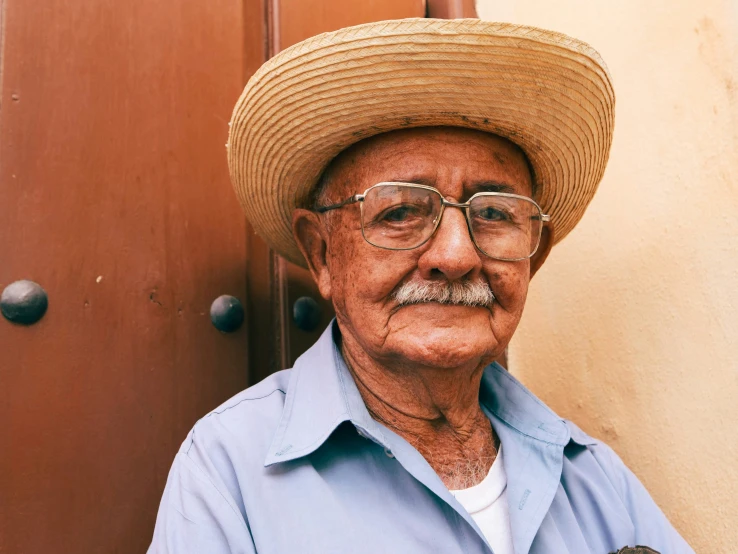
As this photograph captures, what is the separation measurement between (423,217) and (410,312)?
8.3 inches

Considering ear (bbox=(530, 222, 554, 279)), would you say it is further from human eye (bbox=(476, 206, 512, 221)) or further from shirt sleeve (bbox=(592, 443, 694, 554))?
shirt sleeve (bbox=(592, 443, 694, 554))

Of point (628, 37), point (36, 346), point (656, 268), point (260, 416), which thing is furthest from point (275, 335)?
point (628, 37)

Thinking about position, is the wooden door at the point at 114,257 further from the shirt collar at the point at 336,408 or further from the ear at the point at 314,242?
the shirt collar at the point at 336,408

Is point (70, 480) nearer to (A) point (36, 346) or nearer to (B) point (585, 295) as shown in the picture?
(A) point (36, 346)

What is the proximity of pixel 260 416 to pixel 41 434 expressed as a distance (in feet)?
1.60

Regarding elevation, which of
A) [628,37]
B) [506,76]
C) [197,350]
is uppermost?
[628,37]

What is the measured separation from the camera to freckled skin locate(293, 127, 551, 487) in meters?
1.34

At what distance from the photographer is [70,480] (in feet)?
4.55

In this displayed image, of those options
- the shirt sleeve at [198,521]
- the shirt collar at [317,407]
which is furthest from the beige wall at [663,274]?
the shirt sleeve at [198,521]

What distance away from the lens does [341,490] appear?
1.25 metres

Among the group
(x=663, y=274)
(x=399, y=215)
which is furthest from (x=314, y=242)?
(x=663, y=274)

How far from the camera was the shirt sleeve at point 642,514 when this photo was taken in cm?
148

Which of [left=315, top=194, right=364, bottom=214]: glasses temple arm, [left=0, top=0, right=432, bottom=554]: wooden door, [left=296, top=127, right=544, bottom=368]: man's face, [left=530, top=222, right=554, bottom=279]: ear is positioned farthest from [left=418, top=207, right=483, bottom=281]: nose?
[left=0, top=0, right=432, bottom=554]: wooden door

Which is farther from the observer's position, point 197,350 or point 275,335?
point 275,335
